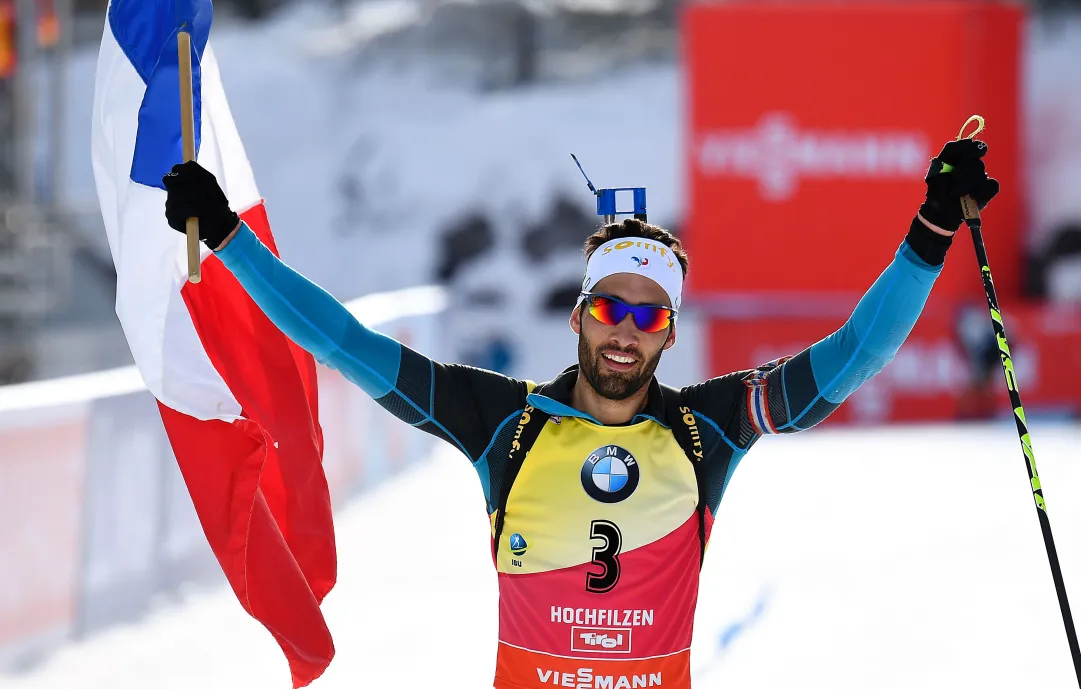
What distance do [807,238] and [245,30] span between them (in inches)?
639

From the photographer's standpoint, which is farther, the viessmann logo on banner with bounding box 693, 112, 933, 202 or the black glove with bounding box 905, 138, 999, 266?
the viessmann logo on banner with bounding box 693, 112, 933, 202

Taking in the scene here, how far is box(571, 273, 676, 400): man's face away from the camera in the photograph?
11.5 ft

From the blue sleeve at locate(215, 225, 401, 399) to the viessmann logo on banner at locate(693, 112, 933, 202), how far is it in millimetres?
12191

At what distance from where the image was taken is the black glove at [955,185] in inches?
133

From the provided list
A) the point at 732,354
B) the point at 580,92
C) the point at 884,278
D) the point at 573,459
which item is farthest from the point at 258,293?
the point at 580,92

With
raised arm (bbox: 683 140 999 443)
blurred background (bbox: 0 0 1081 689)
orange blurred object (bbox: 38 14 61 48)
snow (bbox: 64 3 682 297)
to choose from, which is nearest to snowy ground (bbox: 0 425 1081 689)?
blurred background (bbox: 0 0 1081 689)

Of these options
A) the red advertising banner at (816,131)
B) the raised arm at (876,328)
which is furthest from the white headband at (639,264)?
the red advertising banner at (816,131)

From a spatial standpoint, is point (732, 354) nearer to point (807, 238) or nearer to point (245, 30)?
point (807, 238)

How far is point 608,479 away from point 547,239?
20310 millimetres

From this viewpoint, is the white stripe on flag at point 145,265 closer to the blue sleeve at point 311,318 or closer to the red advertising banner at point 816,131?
the blue sleeve at point 311,318

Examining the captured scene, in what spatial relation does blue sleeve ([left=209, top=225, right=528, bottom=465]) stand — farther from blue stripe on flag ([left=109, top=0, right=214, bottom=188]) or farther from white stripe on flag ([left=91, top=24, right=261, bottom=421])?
blue stripe on flag ([left=109, top=0, right=214, bottom=188])

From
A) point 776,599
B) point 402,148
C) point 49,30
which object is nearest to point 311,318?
point 776,599

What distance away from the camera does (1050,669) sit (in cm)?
600

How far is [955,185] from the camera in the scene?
3389mm
